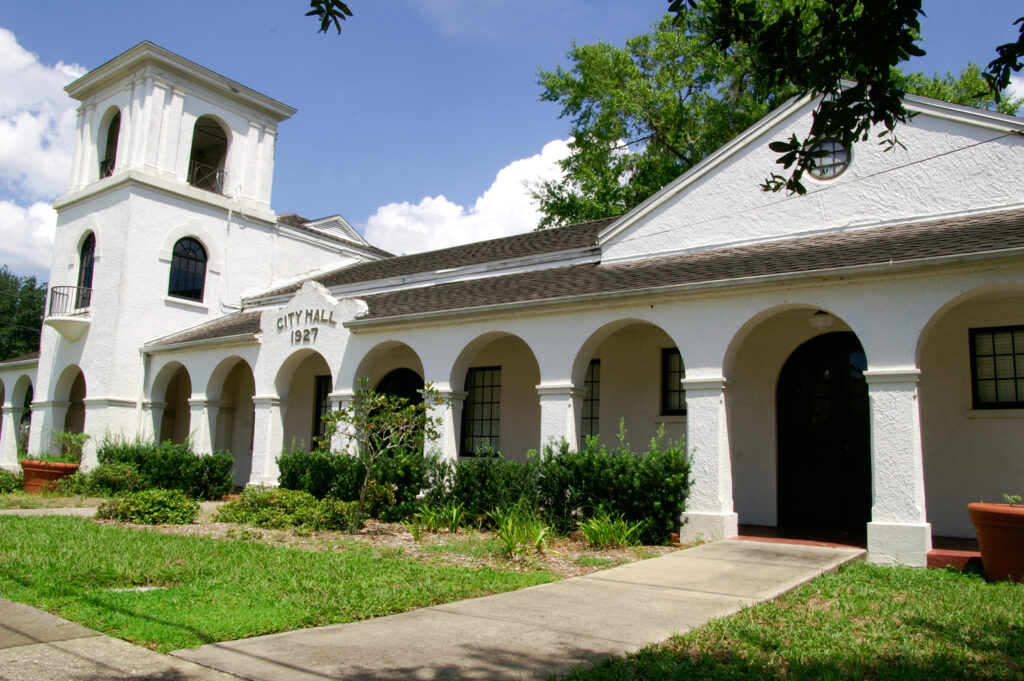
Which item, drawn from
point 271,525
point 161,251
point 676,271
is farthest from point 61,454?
point 676,271

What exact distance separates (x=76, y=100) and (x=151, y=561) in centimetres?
2044

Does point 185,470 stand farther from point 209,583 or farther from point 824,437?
point 824,437

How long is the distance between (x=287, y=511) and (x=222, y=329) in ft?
29.1

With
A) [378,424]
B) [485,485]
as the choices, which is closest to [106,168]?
[378,424]

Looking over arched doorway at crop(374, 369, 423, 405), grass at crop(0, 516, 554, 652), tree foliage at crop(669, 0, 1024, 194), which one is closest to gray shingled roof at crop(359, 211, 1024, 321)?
arched doorway at crop(374, 369, 423, 405)

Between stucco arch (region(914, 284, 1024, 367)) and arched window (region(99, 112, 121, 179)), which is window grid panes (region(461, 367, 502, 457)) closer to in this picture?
stucco arch (region(914, 284, 1024, 367))

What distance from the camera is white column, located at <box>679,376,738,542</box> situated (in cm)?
1069

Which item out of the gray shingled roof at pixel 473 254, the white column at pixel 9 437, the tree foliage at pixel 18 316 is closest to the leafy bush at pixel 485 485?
the gray shingled roof at pixel 473 254

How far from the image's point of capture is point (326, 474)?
14383 millimetres

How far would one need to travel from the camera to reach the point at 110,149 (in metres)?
23.4

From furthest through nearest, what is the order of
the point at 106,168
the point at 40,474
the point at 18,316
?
the point at 18,316 → the point at 106,168 → the point at 40,474

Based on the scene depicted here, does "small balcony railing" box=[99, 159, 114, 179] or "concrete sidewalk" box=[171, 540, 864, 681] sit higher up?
"small balcony railing" box=[99, 159, 114, 179]

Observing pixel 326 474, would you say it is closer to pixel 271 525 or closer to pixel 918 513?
pixel 271 525

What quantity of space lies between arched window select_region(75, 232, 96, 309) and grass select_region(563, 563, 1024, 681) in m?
21.1
